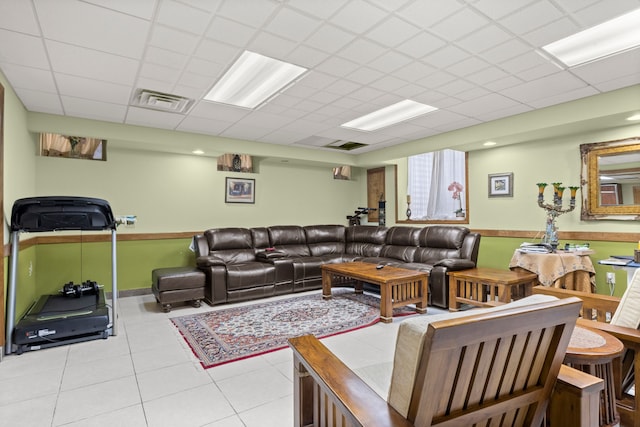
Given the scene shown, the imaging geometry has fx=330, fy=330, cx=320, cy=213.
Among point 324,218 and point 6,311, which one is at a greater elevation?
point 324,218

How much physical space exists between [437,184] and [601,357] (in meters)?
5.36

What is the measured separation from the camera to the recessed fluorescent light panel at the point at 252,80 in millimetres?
3041

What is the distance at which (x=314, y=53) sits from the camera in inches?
109

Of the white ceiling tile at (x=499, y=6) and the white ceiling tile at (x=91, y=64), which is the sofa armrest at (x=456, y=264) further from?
the white ceiling tile at (x=91, y=64)

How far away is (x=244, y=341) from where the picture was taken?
3.24 meters

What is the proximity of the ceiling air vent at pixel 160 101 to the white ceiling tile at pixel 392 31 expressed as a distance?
7.49 feet

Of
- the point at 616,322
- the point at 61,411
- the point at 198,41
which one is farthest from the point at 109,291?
the point at 616,322

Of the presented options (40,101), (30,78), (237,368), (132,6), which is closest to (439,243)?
(237,368)

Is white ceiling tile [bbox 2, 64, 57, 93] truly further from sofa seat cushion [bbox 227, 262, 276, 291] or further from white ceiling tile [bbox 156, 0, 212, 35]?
sofa seat cushion [bbox 227, 262, 276, 291]

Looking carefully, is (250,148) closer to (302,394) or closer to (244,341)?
(244,341)

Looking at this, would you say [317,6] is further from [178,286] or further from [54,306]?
[54,306]

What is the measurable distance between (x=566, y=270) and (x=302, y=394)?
11.8ft

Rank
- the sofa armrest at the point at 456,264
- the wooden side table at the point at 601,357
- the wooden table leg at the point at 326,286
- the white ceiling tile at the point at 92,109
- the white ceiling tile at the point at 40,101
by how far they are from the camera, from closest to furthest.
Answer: the wooden side table at the point at 601,357 < the white ceiling tile at the point at 40,101 < the white ceiling tile at the point at 92,109 < the sofa armrest at the point at 456,264 < the wooden table leg at the point at 326,286

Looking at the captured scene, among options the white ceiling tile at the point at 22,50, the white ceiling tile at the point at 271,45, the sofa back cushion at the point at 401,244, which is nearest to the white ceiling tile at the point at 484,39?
the white ceiling tile at the point at 271,45
